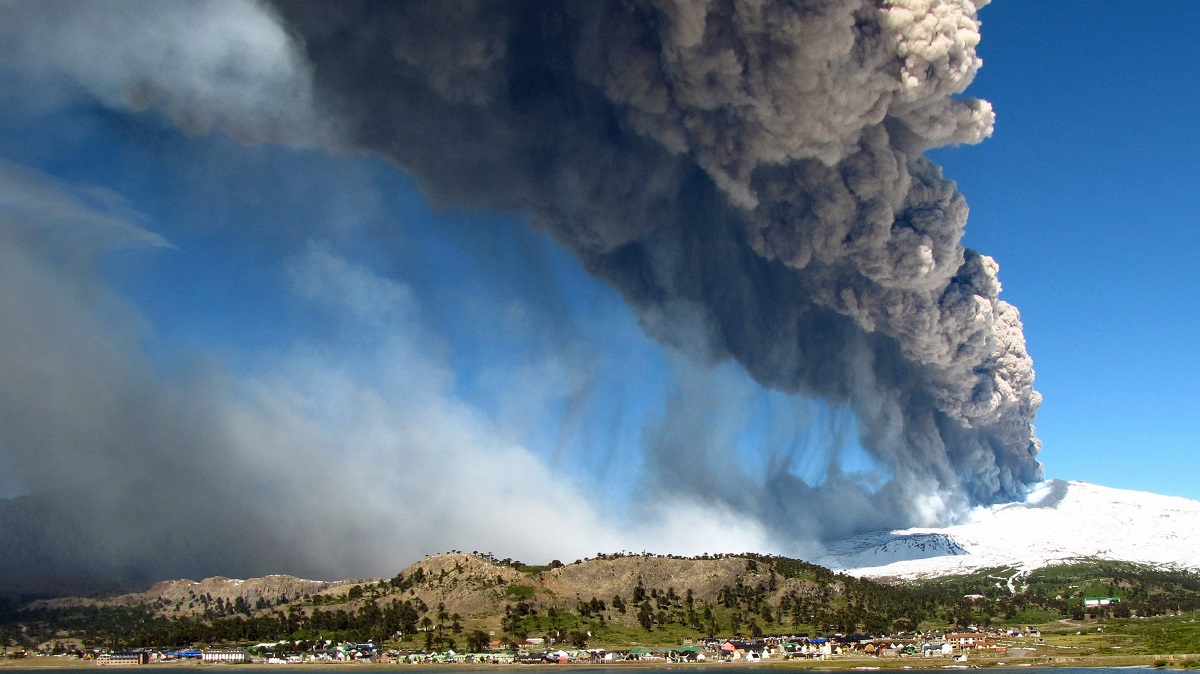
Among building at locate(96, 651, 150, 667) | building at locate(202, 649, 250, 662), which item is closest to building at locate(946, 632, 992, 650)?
building at locate(202, 649, 250, 662)

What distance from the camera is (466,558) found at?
162375mm

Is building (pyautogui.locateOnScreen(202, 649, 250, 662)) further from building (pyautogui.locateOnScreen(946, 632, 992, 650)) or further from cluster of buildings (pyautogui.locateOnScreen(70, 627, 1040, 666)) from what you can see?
building (pyautogui.locateOnScreen(946, 632, 992, 650))

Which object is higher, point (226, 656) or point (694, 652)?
point (226, 656)

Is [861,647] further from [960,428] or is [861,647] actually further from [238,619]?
[238,619]

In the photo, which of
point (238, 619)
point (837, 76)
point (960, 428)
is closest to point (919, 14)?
point (837, 76)

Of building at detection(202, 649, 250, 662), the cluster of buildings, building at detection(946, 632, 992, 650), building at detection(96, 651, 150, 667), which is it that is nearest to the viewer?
the cluster of buildings

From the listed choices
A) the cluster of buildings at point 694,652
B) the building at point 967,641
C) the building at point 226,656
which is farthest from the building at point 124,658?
the building at point 967,641

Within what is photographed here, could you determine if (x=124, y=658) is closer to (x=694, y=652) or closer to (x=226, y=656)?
(x=226, y=656)

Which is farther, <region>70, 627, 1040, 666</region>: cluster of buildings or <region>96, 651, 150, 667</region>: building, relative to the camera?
<region>96, 651, 150, 667</region>: building

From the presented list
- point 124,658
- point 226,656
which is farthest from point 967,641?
point 124,658

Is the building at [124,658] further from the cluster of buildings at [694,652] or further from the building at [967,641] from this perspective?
the building at [967,641]

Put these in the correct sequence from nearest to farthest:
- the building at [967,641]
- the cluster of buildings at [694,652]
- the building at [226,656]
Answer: the cluster of buildings at [694,652] < the building at [967,641] < the building at [226,656]

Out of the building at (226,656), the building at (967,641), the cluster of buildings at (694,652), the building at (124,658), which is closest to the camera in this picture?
the cluster of buildings at (694,652)

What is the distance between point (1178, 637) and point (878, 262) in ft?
189
